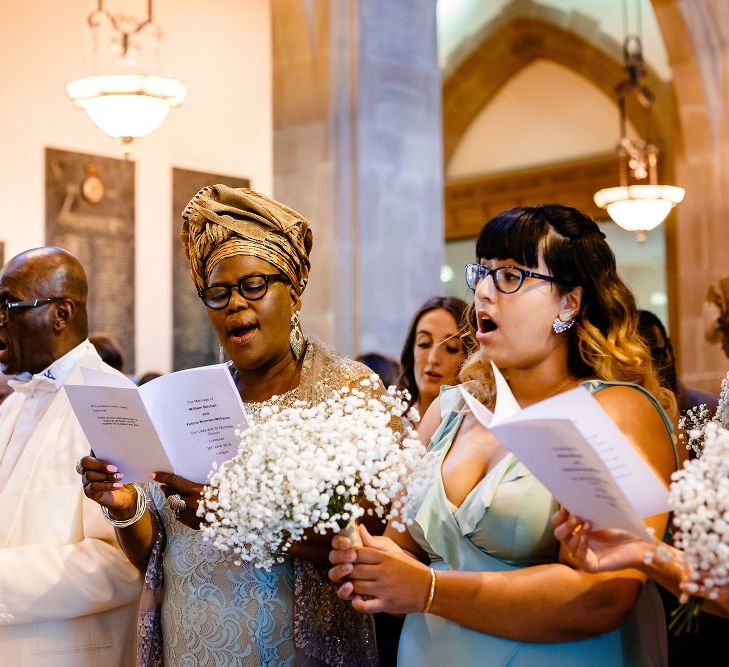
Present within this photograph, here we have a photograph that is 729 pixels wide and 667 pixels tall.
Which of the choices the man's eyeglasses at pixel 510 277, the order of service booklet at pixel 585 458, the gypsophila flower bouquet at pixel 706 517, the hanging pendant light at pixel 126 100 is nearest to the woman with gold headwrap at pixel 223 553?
the man's eyeglasses at pixel 510 277

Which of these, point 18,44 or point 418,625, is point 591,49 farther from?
point 418,625

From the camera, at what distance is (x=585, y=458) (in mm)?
2312

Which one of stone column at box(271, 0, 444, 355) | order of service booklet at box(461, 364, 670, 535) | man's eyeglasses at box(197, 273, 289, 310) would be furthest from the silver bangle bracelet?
stone column at box(271, 0, 444, 355)

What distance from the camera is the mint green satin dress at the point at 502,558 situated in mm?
2826

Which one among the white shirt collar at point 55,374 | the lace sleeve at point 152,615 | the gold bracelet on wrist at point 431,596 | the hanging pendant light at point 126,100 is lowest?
the lace sleeve at point 152,615

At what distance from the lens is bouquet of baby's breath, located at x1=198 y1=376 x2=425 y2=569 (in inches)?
103

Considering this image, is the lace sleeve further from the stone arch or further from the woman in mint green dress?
the stone arch

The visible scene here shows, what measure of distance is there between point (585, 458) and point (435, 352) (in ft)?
10.3

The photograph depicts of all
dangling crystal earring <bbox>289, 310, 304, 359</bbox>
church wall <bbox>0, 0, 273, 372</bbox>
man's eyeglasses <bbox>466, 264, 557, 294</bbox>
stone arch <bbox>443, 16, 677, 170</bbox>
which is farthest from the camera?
stone arch <bbox>443, 16, 677, 170</bbox>

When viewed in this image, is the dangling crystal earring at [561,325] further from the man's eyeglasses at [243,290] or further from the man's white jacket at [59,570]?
the man's white jacket at [59,570]

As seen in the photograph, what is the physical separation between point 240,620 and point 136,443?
568mm

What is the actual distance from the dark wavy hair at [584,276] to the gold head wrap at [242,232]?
25.9 inches

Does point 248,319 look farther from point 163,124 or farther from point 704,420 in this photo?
point 163,124

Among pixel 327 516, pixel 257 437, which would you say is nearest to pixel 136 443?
pixel 257 437
